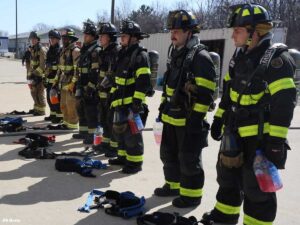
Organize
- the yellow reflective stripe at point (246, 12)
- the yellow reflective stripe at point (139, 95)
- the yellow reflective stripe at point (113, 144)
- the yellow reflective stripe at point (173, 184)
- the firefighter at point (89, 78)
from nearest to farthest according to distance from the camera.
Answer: the yellow reflective stripe at point (246, 12), the yellow reflective stripe at point (173, 184), the yellow reflective stripe at point (139, 95), the yellow reflective stripe at point (113, 144), the firefighter at point (89, 78)

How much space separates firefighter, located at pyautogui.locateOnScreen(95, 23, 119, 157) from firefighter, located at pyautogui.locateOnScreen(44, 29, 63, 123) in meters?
2.74

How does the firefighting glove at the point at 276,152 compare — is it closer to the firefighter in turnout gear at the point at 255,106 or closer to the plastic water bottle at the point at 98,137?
the firefighter in turnout gear at the point at 255,106

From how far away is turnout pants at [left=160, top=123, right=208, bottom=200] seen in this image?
14.2 feet

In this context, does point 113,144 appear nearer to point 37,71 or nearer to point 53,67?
point 53,67

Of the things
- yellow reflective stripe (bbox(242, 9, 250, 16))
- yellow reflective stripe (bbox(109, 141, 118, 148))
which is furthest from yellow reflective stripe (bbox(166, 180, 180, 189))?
yellow reflective stripe (bbox(242, 9, 250, 16))

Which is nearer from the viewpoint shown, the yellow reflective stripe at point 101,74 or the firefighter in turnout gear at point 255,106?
the firefighter in turnout gear at point 255,106

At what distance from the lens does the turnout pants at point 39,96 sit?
10.3 m

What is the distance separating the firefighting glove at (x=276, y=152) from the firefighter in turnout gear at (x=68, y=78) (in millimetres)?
5616

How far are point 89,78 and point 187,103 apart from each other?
353cm

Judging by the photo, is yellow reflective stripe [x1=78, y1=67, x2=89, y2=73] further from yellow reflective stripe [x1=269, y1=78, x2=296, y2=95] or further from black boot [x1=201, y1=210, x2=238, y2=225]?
yellow reflective stripe [x1=269, y1=78, x2=296, y2=95]

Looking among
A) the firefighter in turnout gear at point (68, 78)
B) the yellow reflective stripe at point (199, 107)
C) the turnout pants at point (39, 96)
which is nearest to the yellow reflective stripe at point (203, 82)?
the yellow reflective stripe at point (199, 107)

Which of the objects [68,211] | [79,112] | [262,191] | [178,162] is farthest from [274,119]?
[79,112]

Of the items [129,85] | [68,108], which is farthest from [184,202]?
[68,108]

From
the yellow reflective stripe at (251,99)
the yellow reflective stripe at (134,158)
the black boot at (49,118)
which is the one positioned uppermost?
the yellow reflective stripe at (251,99)
